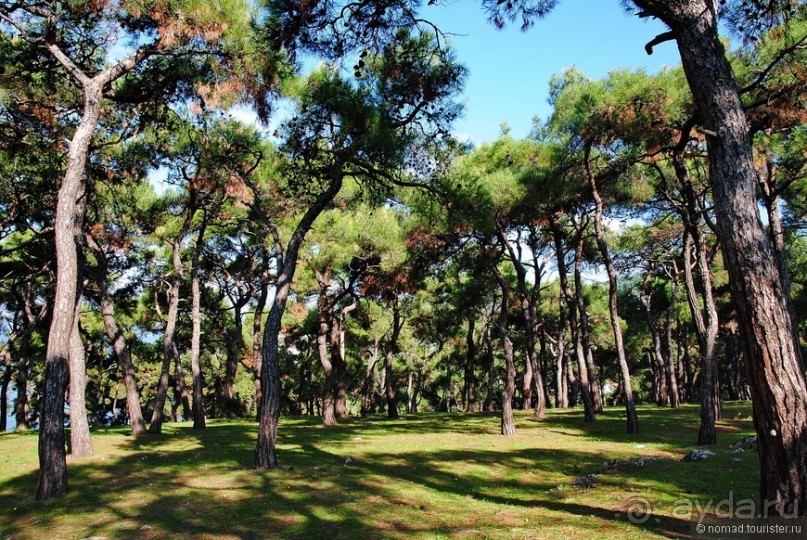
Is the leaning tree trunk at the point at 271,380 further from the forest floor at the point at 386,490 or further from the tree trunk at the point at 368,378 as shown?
the tree trunk at the point at 368,378

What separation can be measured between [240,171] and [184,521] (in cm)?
1006

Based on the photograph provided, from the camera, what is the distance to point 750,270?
470cm

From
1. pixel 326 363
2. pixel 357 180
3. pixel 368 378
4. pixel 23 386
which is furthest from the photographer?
pixel 368 378

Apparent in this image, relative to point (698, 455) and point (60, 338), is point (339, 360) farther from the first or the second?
point (698, 455)

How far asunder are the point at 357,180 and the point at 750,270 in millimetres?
8793

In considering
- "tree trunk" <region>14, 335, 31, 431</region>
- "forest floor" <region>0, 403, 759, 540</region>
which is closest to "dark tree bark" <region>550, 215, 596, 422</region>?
"forest floor" <region>0, 403, 759, 540</region>

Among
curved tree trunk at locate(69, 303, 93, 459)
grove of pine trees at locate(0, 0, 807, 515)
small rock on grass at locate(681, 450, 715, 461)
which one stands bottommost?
small rock on grass at locate(681, 450, 715, 461)

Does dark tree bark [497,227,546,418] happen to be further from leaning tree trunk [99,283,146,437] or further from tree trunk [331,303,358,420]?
leaning tree trunk [99,283,146,437]

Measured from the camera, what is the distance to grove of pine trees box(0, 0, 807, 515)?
5137 mm

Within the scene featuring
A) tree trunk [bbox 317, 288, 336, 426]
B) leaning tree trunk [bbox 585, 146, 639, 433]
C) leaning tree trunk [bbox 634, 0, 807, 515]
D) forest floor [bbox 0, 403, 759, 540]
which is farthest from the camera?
tree trunk [bbox 317, 288, 336, 426]

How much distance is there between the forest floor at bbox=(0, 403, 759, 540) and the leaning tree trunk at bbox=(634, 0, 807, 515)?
1149 millimetres

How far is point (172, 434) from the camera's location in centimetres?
1438

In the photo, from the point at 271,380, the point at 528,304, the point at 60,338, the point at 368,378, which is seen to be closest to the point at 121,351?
the point at 60,338

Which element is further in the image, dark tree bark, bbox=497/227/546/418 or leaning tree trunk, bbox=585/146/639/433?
dark tree bark, bbox=497/227/546/418
